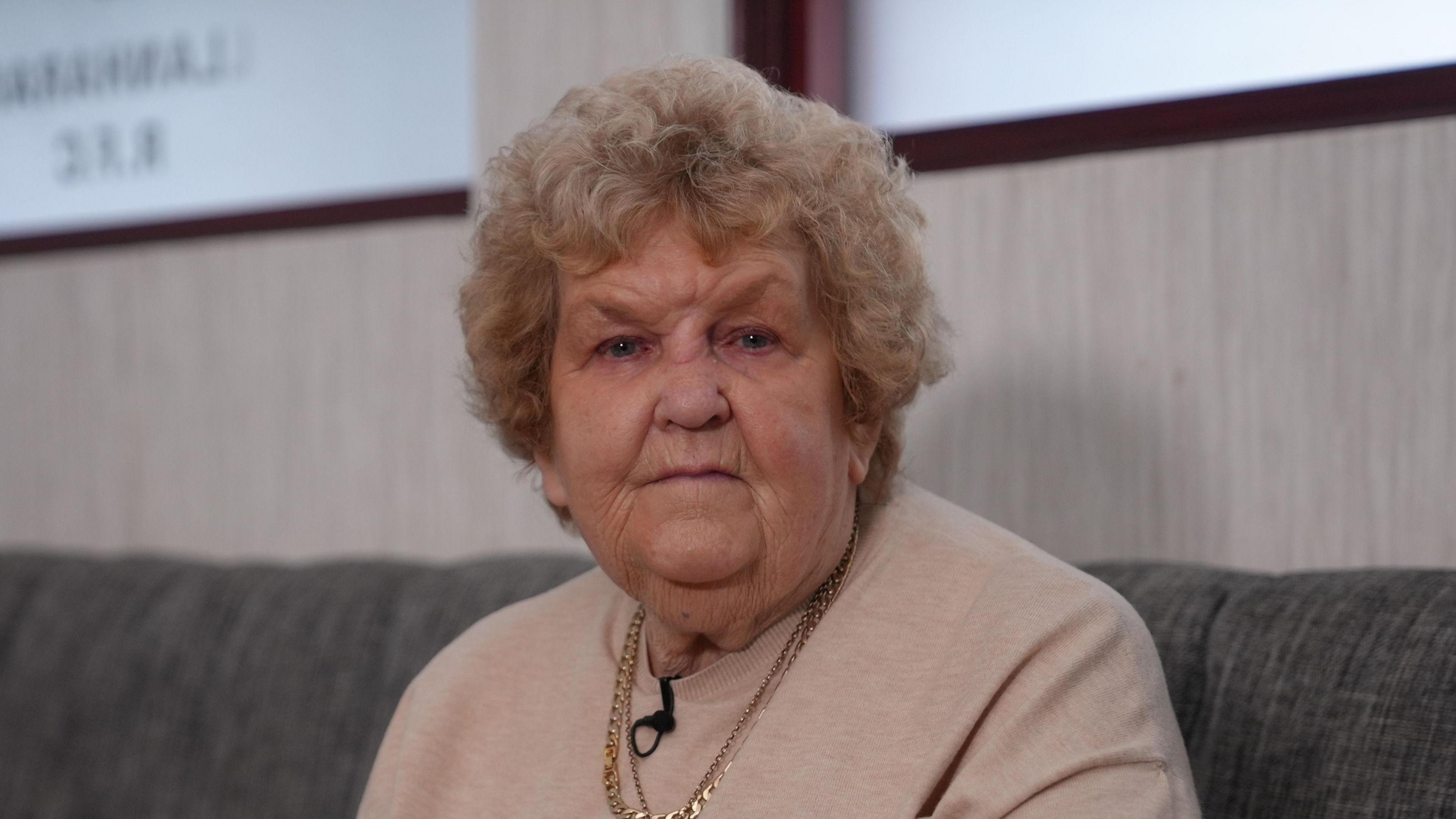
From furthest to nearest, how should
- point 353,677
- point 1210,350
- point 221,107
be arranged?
1. point 221,107
2. point 353,677
3. point 1210,350

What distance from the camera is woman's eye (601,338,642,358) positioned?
1354 mm

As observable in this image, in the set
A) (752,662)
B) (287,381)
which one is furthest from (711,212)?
(287,381)

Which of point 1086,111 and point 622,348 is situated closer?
point 622,348

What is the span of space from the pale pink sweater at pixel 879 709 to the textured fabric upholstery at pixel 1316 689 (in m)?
0.21

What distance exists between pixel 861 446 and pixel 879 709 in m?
0.28

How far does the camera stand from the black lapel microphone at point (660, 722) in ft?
4.59

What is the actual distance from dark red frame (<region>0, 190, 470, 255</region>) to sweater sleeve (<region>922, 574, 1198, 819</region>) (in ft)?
4.92

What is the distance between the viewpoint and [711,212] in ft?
4.22

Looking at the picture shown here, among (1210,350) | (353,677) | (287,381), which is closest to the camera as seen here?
(1210,350)

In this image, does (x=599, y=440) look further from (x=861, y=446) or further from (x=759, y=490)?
(x=861, y=446)

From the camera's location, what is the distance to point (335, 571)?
2.20 m

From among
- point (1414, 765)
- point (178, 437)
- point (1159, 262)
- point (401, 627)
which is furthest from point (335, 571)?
point (1414, 765)

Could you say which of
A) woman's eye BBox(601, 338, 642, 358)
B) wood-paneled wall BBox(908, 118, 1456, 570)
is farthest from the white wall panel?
woman's eye BBox(601, 338, 642, 358)

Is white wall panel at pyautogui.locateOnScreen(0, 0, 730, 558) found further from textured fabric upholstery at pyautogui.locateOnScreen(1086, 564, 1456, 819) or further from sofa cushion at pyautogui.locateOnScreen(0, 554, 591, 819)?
textured fabric upholstery at pyautogui.locateOnScreen(1086, 564, 1456, 819)
